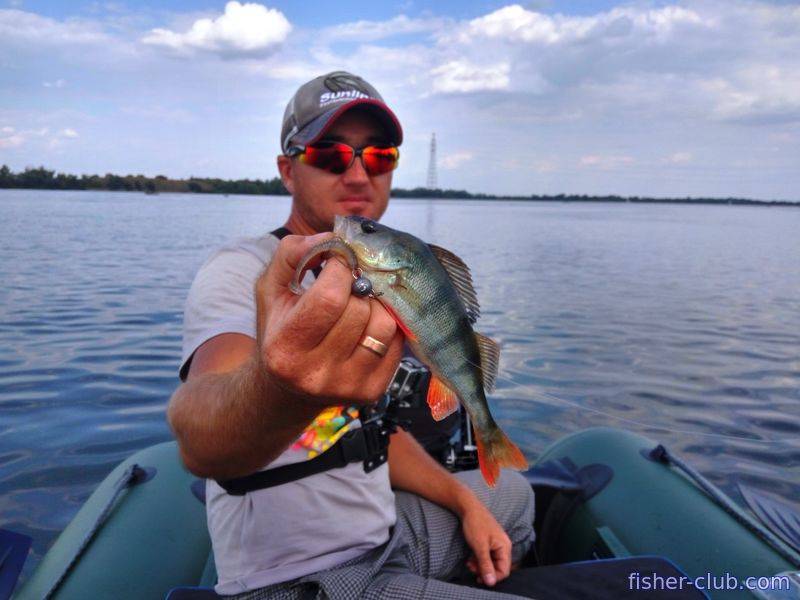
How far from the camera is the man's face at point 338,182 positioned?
337 cm

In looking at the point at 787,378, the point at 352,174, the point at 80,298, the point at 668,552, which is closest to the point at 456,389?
the point at 352,174

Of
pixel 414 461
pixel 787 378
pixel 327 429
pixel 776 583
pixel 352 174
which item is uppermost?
pixel 352 174

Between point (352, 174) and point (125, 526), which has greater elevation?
point (352, 174)

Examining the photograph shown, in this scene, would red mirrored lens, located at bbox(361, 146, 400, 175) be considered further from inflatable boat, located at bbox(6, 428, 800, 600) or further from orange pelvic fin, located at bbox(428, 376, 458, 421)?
inflatable boat, located at bbox(6, 428, 800, 600)

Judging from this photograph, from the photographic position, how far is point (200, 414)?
1.97 m

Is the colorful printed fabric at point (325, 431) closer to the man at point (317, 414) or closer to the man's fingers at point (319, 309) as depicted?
the man at point (317, 414)

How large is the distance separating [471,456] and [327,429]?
7.68 ft

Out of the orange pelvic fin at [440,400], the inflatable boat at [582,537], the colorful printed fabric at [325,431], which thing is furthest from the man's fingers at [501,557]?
the orange pelvic fin at [440,400]

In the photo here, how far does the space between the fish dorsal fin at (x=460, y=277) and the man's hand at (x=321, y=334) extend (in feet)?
1.65

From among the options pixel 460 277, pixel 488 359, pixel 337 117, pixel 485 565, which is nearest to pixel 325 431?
pixel 488 359

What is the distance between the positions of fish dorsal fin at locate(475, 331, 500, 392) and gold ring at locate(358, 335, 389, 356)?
0.63 meters

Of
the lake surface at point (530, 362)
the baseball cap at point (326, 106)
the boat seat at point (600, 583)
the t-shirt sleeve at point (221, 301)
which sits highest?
the baseball cap at point (326, 106)

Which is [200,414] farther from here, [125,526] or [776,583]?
[776,583]

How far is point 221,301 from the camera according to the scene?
248 cm
